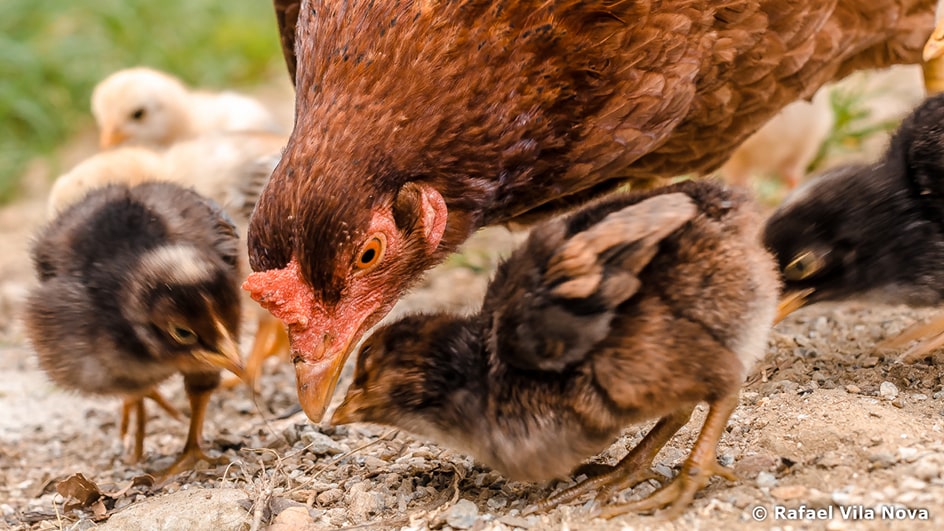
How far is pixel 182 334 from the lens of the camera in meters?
2.98

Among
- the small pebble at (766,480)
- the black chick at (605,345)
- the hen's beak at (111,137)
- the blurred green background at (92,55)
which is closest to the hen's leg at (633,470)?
the black chick at (605,345)

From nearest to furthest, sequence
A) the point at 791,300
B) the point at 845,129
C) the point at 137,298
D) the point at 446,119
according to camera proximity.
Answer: the point at 446,119
the point at 791,300
the point at 137,298
the point at 845,129

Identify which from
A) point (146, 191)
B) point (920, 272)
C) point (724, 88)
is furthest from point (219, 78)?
point (920, 272)

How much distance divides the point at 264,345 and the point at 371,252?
5.99 feet

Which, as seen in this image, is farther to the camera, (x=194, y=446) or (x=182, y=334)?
(x=194, y=446)

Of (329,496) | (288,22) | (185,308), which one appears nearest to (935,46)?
(288,22)

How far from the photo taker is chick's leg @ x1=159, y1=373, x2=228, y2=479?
326cm

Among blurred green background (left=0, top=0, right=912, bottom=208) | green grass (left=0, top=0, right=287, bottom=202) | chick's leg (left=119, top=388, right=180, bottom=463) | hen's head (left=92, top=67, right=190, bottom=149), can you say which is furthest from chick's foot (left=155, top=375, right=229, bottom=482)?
green grass (left=0, top=0, right=287, bottom=202)

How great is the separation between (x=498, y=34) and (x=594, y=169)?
483 millimetres

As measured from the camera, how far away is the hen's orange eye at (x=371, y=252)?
2451 mm

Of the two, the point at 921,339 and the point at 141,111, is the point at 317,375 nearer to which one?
the point at 921,339

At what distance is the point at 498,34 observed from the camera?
2.63 m

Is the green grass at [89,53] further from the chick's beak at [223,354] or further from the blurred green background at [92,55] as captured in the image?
the chick's beak at [223,354]

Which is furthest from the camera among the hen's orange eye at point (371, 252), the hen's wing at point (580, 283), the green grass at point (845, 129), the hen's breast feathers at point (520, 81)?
the green grass at point (845, 129)
